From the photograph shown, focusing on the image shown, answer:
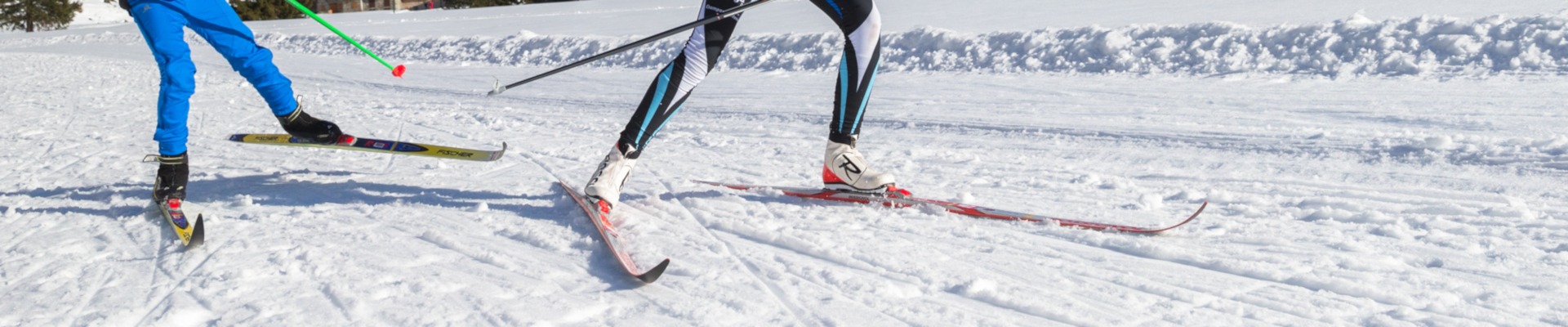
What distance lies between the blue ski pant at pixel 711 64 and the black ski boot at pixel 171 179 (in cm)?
148

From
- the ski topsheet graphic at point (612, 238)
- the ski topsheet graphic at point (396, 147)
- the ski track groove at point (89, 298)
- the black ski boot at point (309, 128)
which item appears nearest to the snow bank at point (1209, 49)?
the ski topsheet graphic at point (396, 147)

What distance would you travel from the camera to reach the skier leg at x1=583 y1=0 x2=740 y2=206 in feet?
8.59

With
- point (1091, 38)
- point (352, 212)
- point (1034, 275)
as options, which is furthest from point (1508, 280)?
point (1091, 38)

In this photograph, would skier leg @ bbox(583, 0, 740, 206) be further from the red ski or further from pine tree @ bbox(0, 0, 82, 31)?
pine tree @ bbox(0, 0, 82, 31)

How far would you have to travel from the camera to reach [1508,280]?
1817mm

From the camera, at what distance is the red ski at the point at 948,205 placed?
2396 millimetres

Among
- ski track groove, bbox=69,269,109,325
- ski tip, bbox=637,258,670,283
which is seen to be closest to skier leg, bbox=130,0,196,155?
ski track groove, bbox=69,269,109,325

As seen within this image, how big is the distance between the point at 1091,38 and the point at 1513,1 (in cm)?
404

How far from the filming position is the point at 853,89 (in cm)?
270

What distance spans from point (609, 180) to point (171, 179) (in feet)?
4.93

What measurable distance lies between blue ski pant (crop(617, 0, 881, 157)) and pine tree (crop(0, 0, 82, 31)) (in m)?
49.1

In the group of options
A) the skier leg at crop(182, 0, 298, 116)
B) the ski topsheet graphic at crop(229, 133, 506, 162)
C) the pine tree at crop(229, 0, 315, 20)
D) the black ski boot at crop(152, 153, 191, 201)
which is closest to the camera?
the black ski boot at crop(152, 153, 191, 201)

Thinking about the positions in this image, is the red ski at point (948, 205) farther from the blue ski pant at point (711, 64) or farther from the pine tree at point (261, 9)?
the pine tree at point (261, 9)

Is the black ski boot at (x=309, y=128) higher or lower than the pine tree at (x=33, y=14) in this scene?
higher
